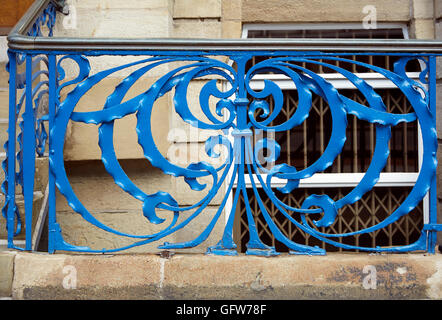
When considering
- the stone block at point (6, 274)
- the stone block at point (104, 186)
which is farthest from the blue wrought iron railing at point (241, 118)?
the stone block at point (104, 186)

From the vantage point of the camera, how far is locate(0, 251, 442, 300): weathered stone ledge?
2.11 m

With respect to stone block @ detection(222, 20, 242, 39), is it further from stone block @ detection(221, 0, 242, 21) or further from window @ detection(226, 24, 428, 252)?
window @ detection(226, 24, 428, 252)

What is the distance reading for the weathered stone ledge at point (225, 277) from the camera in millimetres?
2111

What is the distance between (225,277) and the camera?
2.14m

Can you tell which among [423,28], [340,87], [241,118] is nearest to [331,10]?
[340,87]

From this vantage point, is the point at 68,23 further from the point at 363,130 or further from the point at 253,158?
the point at 363,130

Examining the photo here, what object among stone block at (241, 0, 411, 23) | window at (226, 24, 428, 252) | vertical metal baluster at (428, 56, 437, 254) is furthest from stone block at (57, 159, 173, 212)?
vertical metal baluster at (428, 56, 437, 254)

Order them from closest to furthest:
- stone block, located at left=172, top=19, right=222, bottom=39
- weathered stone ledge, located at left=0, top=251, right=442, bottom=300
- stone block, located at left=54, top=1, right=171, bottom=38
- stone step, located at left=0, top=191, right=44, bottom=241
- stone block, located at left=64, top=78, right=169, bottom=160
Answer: weathered stone ledge, located at left=0, top=251, right=442, bottom=300
stone step, located at left=0, top=191, right=44, bottom=241
stone block, located at left=64, top=78, right=169, bottom=160
stone block, located at left=54, top=1, right=171, bottom=38
stone block, located at left=172, top=19, right=222, bottom=39

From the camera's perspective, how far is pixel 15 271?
215 centimetres

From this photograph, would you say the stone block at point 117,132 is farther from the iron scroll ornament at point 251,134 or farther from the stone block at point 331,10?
the stone block at point 331,10

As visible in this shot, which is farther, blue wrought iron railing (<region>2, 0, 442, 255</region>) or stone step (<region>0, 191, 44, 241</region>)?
stone step (<region>0, 191, 44, 241</region>)

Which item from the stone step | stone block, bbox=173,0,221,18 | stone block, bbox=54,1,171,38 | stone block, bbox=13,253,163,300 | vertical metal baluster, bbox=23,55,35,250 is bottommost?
stone block, bbox=13,253,163,300

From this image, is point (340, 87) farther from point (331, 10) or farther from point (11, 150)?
point (11, 150)

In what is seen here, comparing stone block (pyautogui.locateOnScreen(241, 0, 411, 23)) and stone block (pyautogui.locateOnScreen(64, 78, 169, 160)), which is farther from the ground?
stone block (pyautogui.locateOnScreen(241, 0, 411, 23))
